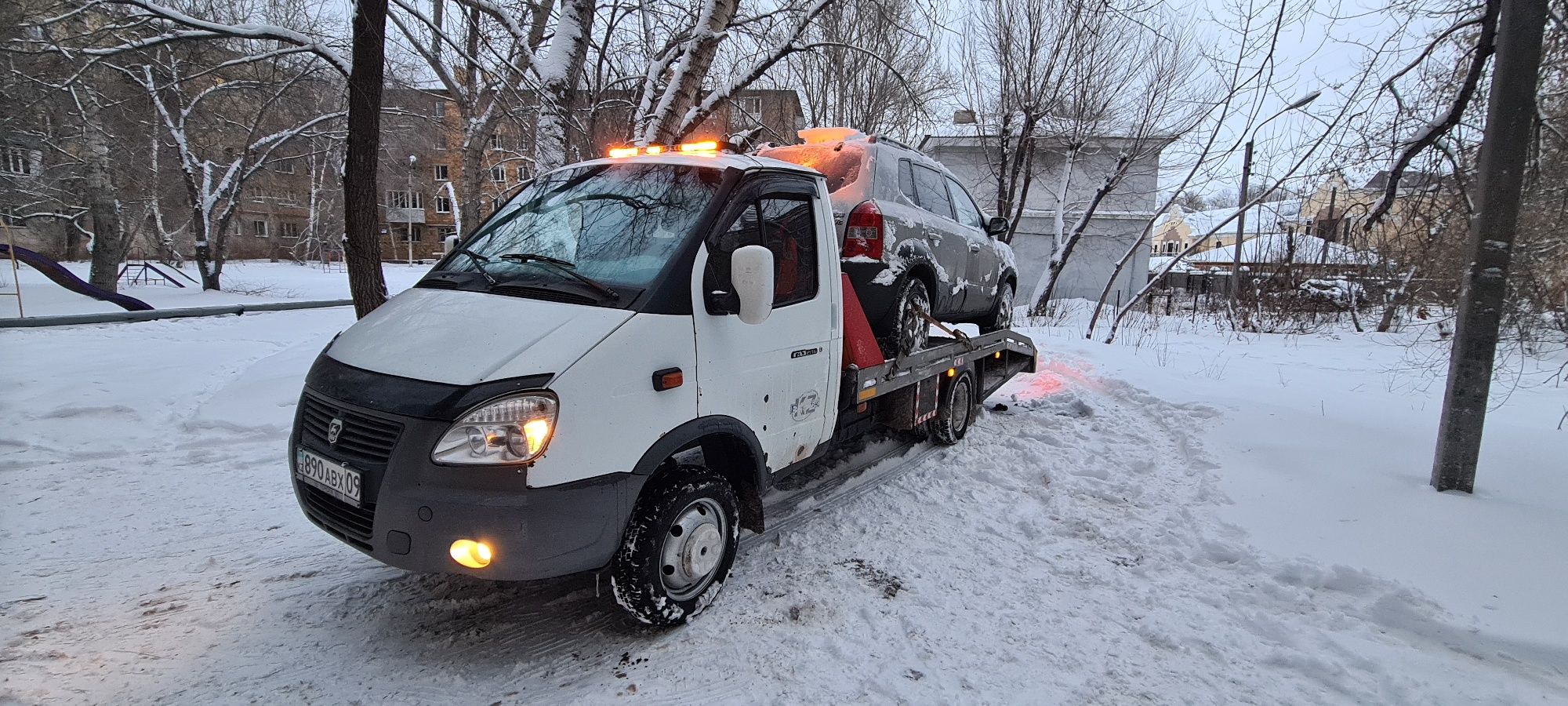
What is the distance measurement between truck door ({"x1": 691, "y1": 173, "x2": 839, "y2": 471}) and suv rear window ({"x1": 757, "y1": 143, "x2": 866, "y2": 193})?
1022mm

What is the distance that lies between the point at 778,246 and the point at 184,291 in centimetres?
2189

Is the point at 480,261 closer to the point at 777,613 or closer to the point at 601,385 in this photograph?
the point at 601,385

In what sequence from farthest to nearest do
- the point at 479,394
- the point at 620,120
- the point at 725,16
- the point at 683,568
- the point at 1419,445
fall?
the point at 620,120 < the point at 725,16 < the point at 1419,445 < the point at 683,568 < the point at 479,394

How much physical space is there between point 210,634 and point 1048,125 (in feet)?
60.8

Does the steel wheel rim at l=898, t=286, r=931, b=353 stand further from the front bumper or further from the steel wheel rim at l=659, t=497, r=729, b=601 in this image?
the front bumper

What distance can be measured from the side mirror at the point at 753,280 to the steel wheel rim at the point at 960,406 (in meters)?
3.42

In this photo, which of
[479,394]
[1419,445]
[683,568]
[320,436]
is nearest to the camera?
[479,394]

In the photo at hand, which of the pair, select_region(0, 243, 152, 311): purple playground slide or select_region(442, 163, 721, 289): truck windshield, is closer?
select_region(442, 163, 721, 289): truck windshield

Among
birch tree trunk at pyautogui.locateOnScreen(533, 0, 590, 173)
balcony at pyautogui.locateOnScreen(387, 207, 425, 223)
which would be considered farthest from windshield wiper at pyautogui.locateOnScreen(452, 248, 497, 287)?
balcony at pyautogui.locateOnScreen(387, 207, 425, 223)

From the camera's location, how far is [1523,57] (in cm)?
409

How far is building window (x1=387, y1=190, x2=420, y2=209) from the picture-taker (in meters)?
47.3

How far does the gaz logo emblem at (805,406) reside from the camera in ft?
12.2

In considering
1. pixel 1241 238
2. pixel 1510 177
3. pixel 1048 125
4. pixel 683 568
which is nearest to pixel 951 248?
pixel 1510 177

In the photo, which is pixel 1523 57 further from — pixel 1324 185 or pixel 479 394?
pixel 479 394
